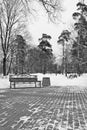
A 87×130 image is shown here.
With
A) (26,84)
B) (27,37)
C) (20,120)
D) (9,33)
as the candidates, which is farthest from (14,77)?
(27,37)

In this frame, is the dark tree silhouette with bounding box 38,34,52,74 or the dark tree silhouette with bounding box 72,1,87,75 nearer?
the dark tree silhouette with bounding box 72,1,87,75

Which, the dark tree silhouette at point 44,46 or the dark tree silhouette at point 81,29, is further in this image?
the dark tree silhouette at point 44,46

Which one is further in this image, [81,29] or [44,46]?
[44,46]

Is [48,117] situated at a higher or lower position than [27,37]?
lower

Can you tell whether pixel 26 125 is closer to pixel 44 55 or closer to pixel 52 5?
pixel 52 5

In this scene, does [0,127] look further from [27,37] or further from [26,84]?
[27,37]

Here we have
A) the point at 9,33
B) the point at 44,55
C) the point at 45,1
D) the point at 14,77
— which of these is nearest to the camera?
the point at 45,1

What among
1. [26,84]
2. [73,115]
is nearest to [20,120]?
[73,115]

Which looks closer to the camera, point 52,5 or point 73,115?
point 73,115

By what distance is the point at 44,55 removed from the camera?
240ft

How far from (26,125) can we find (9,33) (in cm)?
2668

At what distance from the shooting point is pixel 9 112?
775 centimetres

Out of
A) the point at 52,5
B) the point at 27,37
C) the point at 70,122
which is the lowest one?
the point at 70,122

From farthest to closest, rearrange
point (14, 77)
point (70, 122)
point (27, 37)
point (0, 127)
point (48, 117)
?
point (27, 37)
point (14, 77)
point (48, 117)
point (70, 122)
point (0, 127)
